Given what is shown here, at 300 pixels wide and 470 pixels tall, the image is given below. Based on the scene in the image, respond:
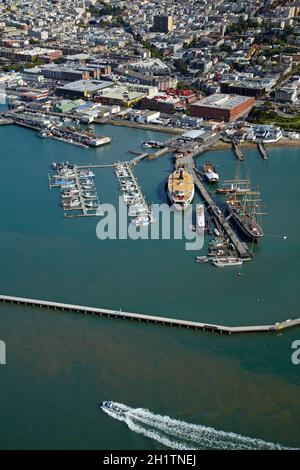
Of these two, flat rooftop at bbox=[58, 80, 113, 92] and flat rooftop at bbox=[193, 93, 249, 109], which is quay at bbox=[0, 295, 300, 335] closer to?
flat rooftop at bbox=[193, 93, 249, 109]

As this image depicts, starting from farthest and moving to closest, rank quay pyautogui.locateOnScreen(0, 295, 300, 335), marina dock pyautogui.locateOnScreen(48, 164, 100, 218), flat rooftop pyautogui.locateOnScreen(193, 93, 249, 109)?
flat rooftop pyautogui.locateOnScreen(193, 93, 249, 109)
marina dock pyautogui.locateOnScreen(48, 164, 100, 218)
quay pyautogui.locateOnScreen(0, 295, 300, 335)

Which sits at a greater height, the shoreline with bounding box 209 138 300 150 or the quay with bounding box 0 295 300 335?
the shoreline with bounding box 209 138 300 150

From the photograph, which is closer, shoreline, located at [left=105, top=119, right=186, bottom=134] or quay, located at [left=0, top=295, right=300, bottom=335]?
quay, located at [left=0, top=295, right=300, bottom=335]

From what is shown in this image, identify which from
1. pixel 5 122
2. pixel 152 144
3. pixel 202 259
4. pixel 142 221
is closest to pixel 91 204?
pixel 142 221

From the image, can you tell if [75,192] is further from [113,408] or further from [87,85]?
[87,85]

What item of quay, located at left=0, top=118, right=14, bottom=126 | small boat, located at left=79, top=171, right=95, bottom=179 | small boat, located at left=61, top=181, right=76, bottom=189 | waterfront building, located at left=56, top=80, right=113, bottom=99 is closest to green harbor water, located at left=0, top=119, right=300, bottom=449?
small boat, located at left=61, top=181, right=76, bottom=189

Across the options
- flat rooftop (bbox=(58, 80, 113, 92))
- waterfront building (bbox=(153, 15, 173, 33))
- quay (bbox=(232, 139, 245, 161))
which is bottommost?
quay (bbox=(232, 139, 245, 161))
